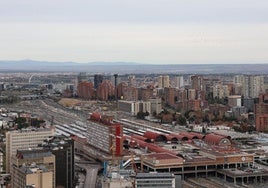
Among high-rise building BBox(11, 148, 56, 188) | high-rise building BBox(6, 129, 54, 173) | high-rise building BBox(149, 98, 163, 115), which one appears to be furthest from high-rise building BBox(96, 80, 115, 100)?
high-rise building BBox(11, 148, 56, 188)

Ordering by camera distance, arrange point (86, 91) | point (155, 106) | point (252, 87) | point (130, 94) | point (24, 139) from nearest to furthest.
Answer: point (24, 139)
point (155, 106)
point (130, 94)
point (252, 87)
point (86, 91)

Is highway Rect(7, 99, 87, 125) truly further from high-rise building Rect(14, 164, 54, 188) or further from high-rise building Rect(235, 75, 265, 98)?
high-rise building Rect(14, 164, 54, 188)

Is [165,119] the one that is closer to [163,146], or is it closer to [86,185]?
[163,146]

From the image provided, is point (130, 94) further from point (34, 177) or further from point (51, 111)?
point (34, 177)

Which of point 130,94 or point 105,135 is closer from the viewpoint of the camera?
point 105,135

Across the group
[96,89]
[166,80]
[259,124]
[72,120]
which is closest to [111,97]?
[96,89]

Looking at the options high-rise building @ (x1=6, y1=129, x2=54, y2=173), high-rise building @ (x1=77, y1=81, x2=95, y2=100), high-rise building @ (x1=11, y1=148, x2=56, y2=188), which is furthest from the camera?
high-rise building @ (x1=77, y1=81, x2=95, y2=100)

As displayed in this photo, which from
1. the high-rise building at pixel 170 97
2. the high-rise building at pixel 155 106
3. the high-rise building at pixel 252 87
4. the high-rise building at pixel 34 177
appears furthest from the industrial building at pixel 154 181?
the high-rise building at pixel 252 87

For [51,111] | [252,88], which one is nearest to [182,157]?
[51,111]
